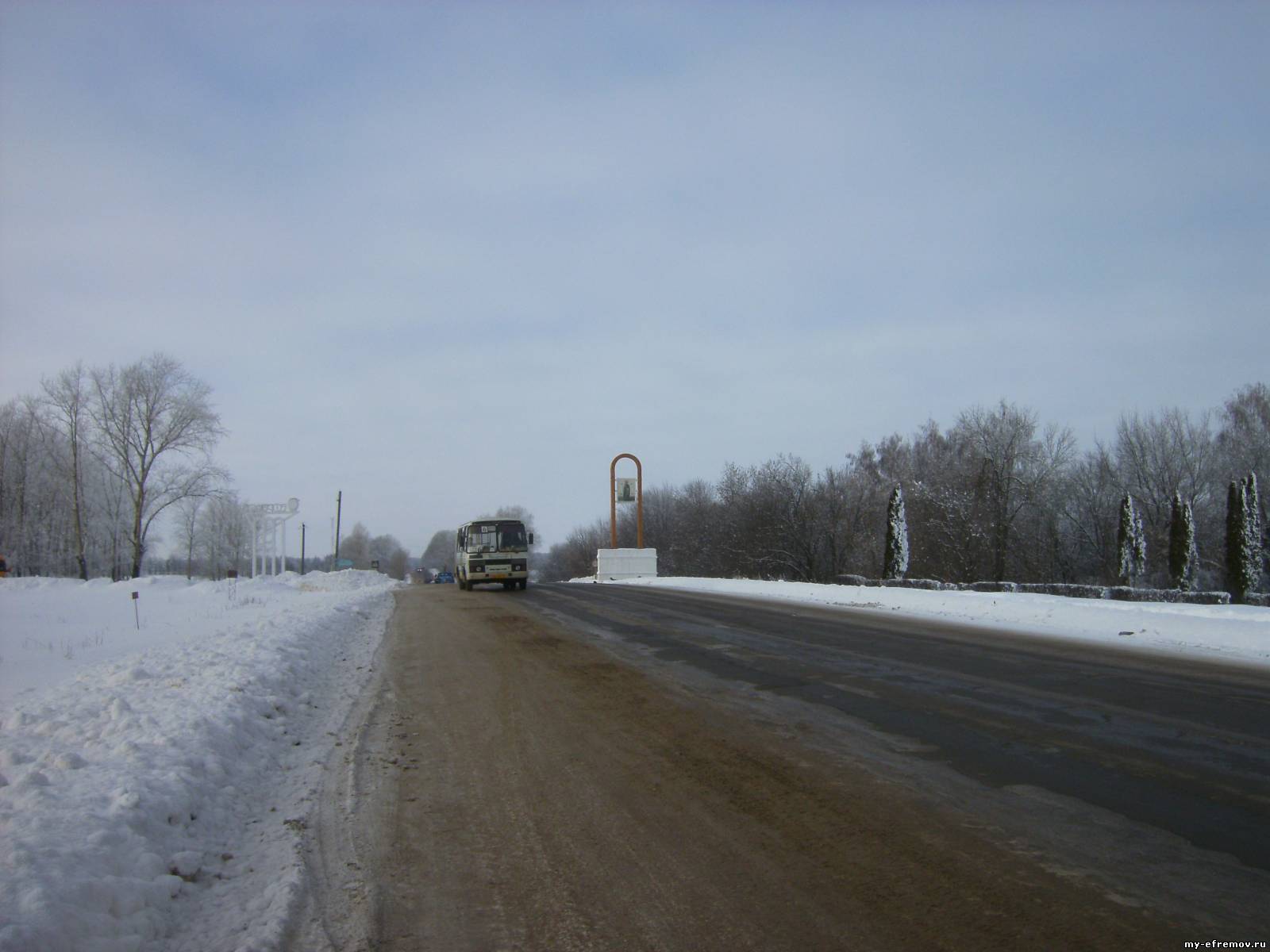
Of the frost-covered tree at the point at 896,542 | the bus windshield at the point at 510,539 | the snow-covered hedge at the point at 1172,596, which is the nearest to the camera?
the snow-covered hedge at the point at 1172,596

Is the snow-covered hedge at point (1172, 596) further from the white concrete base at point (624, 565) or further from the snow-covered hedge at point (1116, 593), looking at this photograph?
the white concrete base at point (624, 565)

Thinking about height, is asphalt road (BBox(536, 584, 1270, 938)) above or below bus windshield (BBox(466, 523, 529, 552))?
below

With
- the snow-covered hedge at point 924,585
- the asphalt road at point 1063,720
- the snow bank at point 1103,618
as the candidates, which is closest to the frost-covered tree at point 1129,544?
the snow-covered hedge at point 924,585

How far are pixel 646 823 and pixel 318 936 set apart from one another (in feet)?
6.59

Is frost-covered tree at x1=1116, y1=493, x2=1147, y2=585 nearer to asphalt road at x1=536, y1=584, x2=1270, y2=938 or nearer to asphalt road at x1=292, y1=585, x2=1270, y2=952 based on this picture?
asphalt road at x1=536, y1=584, x2=1270, y2=938

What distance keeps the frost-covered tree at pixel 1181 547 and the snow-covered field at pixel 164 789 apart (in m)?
32.2

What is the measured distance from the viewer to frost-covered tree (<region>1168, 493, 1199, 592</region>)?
30.9 meters

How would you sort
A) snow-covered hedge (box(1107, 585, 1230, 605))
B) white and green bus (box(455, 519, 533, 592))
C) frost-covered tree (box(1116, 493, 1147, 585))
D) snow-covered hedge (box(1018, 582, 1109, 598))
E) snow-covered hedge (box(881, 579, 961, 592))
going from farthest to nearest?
frost-covered tree (box(1116, 493, 1147, 585)) < white and green bus (box(455, 519, 533, 592)) < snow-covered hedge (box(881, 579, 961, 592)) < snow-covered hedge (box(1018, 582, 1109, 598)) < snow-covered hedge (box(1107, 585, 1230, 605))

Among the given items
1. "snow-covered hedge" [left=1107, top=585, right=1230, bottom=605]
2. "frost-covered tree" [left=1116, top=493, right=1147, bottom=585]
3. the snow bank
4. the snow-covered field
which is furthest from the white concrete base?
the snow-covered field

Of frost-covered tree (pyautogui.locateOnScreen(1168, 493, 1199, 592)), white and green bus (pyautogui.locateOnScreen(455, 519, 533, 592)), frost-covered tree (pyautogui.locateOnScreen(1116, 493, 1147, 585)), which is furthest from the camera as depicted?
frost-covered tree (pyautogui.locateOnScreen(1116, 493, 1147, 585))

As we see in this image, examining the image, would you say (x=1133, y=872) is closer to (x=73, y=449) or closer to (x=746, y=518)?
(x=746, y=518)

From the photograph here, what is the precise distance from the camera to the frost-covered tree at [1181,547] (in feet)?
102

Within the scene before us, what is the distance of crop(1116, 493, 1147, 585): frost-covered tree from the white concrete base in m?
22.2

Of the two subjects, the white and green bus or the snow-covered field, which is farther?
the white and green bus
